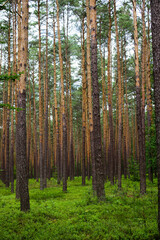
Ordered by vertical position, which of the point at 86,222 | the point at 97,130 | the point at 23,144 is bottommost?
the point at 86,222

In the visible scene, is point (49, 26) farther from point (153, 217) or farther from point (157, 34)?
point (153, 217)

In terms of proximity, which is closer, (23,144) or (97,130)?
(23,144)

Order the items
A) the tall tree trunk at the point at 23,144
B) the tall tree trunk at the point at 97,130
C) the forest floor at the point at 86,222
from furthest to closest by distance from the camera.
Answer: the tall tree trunk at the point at 97,130, the tall tree trunk at the point at 23,144, the forest floor at the point at 86,222

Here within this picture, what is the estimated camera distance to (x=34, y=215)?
7254mm

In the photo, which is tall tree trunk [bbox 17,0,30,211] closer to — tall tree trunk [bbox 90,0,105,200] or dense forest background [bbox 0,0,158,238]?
dense forest background [bbox 0,0,158,238]

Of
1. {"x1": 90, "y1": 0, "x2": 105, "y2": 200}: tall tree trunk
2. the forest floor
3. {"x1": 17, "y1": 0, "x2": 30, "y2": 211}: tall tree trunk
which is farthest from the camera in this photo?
{"x1": 90, "y1": 0, "x2": 105, "y2": 200}: tall tree trunk

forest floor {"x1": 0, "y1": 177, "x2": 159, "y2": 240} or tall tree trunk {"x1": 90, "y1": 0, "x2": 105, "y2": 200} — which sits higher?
tall tree trunk {"x1": 90, "y1": 0, "x2": 105, "y2": 200}

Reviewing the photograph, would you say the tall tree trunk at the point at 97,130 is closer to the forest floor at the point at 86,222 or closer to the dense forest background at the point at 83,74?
the dense forest background at the point at 83,74

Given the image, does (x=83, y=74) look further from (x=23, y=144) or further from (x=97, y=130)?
(x=23, y=144)

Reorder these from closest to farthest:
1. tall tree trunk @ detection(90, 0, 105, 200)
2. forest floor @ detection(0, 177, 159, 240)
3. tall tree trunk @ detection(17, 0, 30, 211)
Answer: forest floor @ detection(0, 177, 159, 240) → tall tree trunk @ detection(17, 0, 30, 211) → tall tree trunk @ detection(90, 0, 105, 200)

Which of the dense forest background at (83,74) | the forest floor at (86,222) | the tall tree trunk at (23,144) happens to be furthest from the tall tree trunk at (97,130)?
the tall tree trunk at (23,144)

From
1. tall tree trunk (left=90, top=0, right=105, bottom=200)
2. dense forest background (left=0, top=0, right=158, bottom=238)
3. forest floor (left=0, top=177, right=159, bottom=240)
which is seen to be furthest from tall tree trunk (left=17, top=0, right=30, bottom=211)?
tall tree trunk (left=90, top=0, right=105, bottom=200)

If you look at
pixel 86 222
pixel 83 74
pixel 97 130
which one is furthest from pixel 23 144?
pixel 83 74

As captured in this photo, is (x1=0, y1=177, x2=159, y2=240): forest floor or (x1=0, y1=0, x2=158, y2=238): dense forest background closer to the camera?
(x1=0, y1=177, x2=159, y2=240): forest floor
